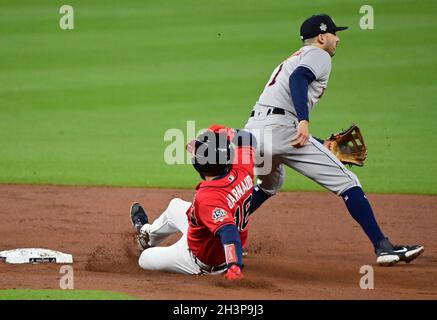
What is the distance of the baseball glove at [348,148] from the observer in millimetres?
7285

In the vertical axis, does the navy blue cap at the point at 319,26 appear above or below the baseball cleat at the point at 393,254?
above

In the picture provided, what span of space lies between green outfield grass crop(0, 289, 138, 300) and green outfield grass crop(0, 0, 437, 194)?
4.76 metres

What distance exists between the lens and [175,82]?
15.9 m

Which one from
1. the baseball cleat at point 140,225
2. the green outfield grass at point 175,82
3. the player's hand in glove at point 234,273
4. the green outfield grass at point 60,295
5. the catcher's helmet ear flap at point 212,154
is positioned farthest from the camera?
the green outfield grass at point 175,82

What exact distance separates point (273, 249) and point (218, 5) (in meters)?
12.8

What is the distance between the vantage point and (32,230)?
8141mm

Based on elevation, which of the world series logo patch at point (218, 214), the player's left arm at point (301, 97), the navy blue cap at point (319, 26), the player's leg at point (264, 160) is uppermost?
the navy blue cap at point (319, 26)

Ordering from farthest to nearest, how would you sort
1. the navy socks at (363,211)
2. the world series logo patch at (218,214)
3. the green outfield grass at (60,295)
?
1. the navy socks at (363,211)
2. the world series logo patch at (218,214)
3. the green outfield grass at (60,295)

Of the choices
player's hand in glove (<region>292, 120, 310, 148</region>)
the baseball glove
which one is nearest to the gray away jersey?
player's hand in glove (<region>292, 120, 310, 148</region>)

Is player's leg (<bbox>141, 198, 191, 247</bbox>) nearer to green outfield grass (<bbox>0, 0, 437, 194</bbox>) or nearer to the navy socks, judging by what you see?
the navy socks

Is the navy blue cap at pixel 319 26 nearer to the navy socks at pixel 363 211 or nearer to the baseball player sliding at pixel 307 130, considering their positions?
the baseball player sliding at pixel 307 130

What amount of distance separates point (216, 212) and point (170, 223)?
0.95 meters

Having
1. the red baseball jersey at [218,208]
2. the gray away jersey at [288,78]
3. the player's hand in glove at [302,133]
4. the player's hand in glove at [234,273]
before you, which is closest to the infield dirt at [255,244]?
the player's hand in glove at [234,273]
